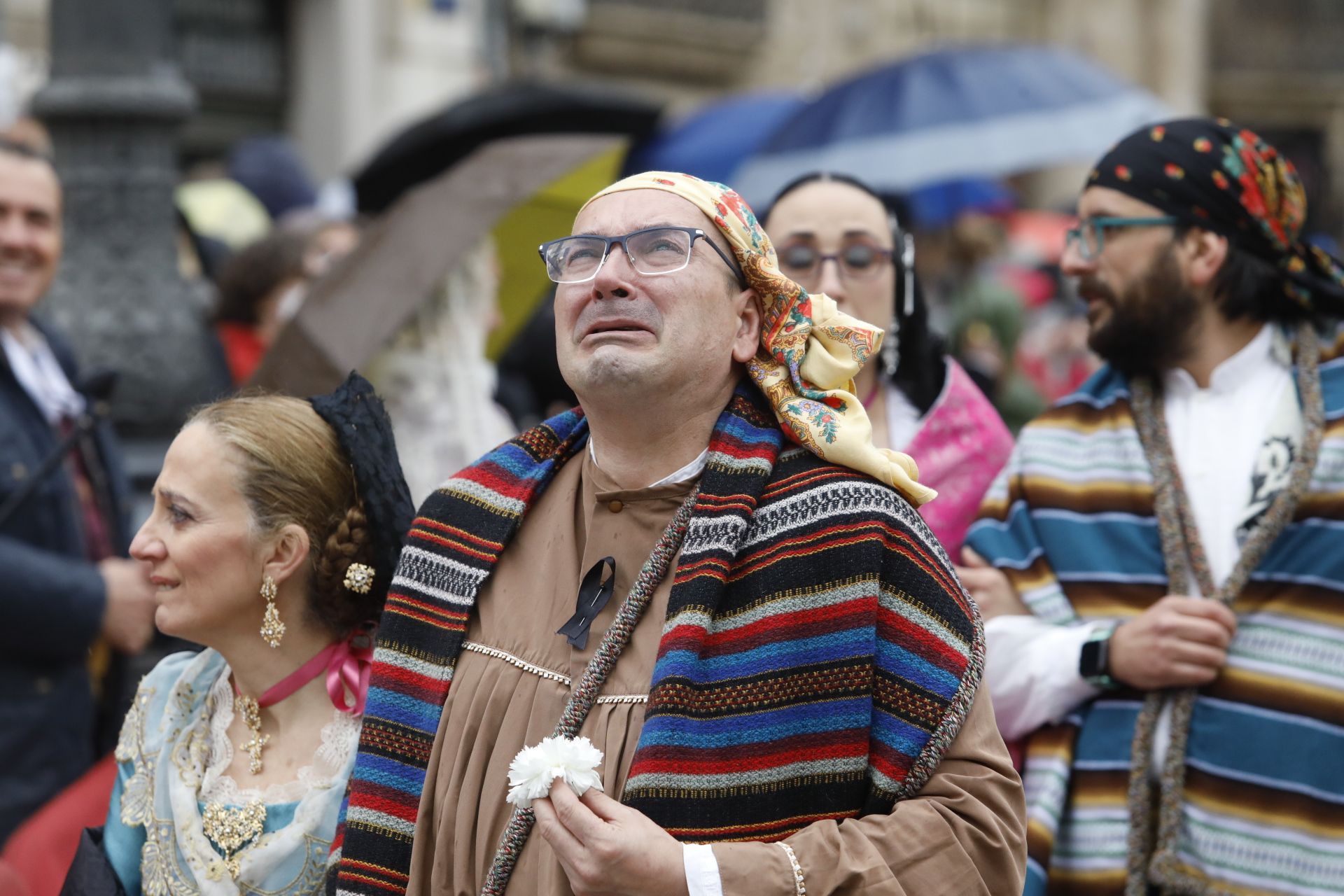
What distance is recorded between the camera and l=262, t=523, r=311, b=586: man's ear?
9.07ft

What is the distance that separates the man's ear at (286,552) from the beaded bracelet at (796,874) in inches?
42.2

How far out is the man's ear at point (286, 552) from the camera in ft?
9.07

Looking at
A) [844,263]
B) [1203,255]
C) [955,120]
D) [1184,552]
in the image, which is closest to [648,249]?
[844,263]

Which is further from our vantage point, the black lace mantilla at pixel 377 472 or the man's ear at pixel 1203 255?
the man's ear at pixel 1203 255

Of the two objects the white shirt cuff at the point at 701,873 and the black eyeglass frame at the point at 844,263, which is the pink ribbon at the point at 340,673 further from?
the black eyeglass frame at the point at 844,263

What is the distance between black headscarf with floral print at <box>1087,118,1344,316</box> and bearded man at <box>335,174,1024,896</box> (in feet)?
3.92

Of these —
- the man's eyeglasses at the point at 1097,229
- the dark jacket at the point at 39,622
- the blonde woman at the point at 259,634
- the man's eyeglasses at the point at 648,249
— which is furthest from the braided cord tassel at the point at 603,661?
the dark jacket at the point at 39,622

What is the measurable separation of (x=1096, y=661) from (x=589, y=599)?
1211mm

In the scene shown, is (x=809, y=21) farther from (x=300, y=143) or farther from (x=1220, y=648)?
(x=1220, y=648)

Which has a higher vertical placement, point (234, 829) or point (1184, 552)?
point (1184, 552)

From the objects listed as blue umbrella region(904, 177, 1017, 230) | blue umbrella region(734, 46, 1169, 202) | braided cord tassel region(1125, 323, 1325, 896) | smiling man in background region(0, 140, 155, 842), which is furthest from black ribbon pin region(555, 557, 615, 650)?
blue umbrella region(904, 177, 1017, 230)

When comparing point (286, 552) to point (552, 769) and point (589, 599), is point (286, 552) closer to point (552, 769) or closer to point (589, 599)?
point (589, 599)

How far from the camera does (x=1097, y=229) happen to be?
11.4 ft

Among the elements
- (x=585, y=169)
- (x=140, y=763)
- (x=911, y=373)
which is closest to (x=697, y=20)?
(x=585, y=169)
